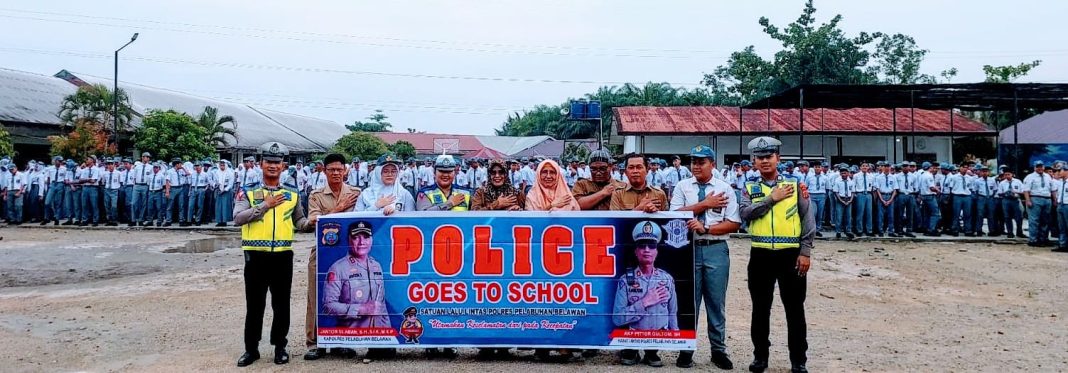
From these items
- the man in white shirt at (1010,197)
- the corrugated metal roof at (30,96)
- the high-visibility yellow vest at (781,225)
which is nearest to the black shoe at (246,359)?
the high-visibility yellow vest at (781,225)

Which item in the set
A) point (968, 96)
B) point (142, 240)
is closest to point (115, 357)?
point (142, 240)

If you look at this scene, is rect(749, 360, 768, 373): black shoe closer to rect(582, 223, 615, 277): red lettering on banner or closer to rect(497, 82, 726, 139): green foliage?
rect(582, 223, 615, 277): red lettering on banner

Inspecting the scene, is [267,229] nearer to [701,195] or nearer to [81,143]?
[701,195]

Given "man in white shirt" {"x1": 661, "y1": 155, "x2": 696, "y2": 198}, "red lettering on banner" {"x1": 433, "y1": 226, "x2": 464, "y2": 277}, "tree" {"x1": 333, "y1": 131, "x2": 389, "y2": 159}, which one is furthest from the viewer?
"tree" {"x1": 333, "y1": 131, "x2": 389, "y2": 159}

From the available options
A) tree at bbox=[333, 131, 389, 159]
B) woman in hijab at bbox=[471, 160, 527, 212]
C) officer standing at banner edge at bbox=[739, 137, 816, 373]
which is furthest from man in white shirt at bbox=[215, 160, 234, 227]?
tree at bbox=[333, 131, 389, 159]

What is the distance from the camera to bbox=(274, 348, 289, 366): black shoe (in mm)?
5168

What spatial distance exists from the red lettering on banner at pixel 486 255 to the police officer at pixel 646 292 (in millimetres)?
897

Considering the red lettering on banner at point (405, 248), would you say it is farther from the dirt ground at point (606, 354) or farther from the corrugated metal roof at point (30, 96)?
the corrugated metal roof at point (30, 96)

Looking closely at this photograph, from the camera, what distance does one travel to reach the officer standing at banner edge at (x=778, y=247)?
4.88 meters

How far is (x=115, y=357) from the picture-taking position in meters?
5.44

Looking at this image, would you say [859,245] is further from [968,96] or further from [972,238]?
[968,96]

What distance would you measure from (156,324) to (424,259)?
10.9 ft

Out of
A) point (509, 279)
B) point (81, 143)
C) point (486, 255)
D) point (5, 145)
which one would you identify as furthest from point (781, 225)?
point (81, 143)

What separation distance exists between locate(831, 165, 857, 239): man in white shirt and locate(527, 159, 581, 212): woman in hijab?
457 inches
